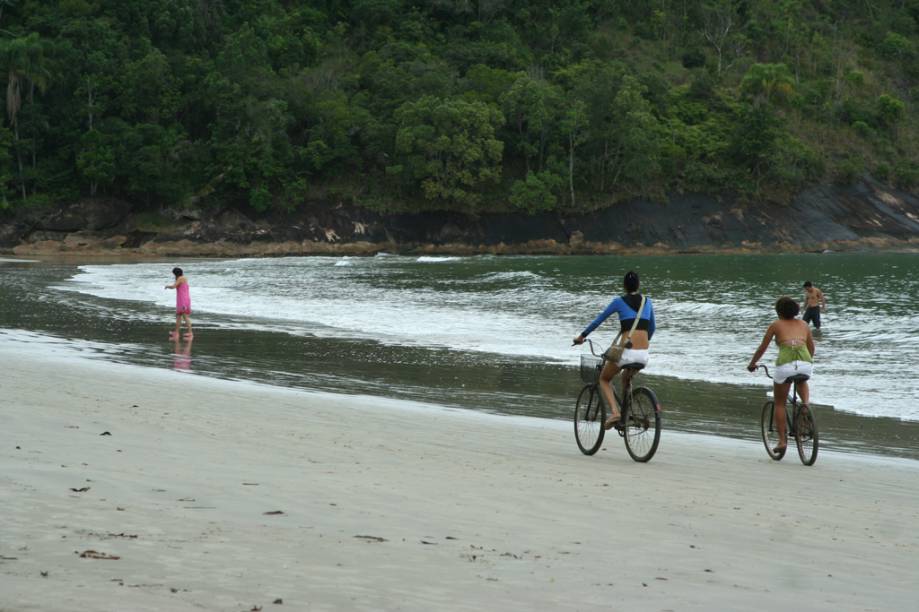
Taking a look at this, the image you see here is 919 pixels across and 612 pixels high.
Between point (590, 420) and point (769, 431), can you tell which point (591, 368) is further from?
point (769, 431)

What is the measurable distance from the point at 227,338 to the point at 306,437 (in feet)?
38.4


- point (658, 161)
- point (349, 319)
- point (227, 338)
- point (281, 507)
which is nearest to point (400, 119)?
point (658, 161)

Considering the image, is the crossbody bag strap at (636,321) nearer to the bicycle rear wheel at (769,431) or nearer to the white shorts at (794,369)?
the white shorts at (794,369)

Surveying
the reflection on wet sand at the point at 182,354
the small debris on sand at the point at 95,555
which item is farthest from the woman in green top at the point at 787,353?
the reflection on wet sand at the point at 182,354

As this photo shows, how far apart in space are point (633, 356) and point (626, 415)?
55 centimetres

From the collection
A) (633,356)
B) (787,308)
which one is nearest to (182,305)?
(633,356)

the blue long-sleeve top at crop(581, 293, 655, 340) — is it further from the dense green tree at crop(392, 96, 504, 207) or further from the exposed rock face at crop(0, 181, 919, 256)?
the exposed rock face at crop(0, 181, 919, 256)

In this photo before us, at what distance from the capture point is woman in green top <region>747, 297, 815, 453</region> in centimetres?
895

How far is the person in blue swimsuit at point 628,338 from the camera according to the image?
8.62 meters

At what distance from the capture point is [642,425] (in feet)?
28.4

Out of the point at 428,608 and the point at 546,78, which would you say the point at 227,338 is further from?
the point at 546,78

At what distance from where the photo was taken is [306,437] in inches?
354

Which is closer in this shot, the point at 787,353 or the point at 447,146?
the point at 787,353

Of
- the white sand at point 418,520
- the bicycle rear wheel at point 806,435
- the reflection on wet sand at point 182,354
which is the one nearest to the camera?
the white sand at point 418,520
